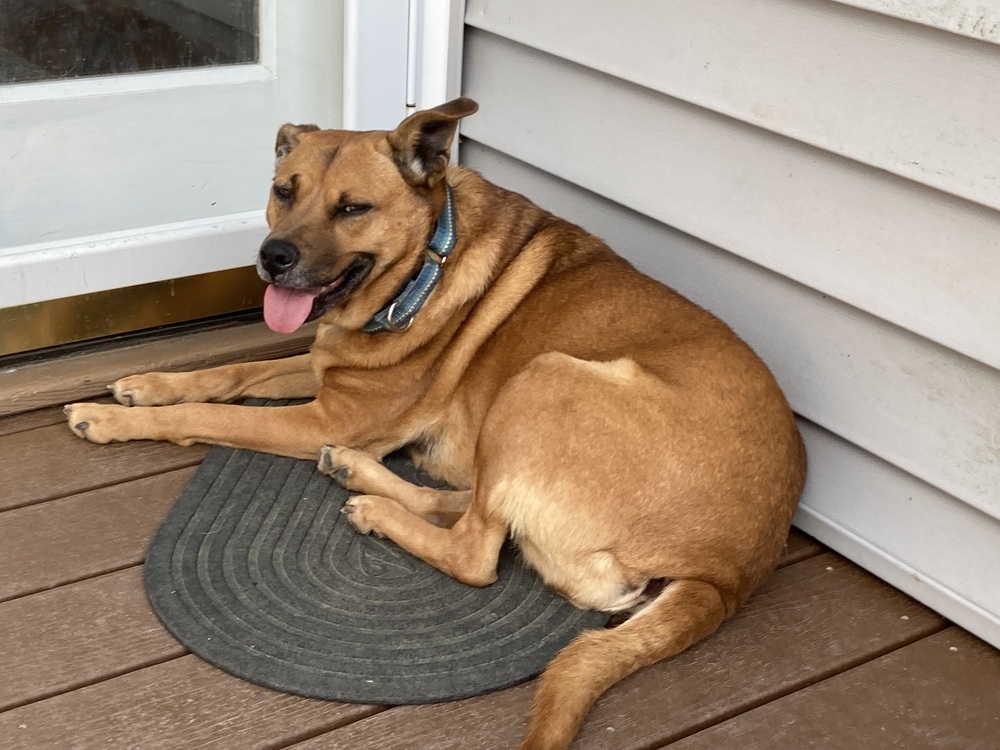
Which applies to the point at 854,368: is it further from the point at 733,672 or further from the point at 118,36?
the point at 118,36

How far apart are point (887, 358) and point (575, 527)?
0.90 m

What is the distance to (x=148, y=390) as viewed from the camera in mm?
3143

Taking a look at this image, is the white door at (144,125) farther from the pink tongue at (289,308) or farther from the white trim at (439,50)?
the pink tongue at (289,308)

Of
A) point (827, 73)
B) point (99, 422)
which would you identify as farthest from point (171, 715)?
point (827, 73)

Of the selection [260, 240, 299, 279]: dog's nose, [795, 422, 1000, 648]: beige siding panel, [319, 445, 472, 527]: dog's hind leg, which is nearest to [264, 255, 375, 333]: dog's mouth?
[260, 240, 299, 279]: dog's nose

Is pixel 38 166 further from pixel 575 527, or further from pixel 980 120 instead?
pixel 980 120

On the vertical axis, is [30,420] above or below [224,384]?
below

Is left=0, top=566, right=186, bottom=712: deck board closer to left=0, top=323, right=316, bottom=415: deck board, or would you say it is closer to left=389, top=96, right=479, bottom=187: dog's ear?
left=0, top=323, right=316, bottom=415: deck board

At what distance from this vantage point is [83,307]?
335cm

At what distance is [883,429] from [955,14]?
993 mm

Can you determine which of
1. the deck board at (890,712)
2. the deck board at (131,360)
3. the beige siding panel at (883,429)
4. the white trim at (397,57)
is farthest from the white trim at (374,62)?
the deck board at (890,712)

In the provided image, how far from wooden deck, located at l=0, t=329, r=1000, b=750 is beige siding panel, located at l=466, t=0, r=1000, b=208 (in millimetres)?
1075

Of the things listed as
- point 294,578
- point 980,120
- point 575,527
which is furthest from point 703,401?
point 294,578

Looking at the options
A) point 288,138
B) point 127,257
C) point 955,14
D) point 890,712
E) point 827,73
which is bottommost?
point 890,712
